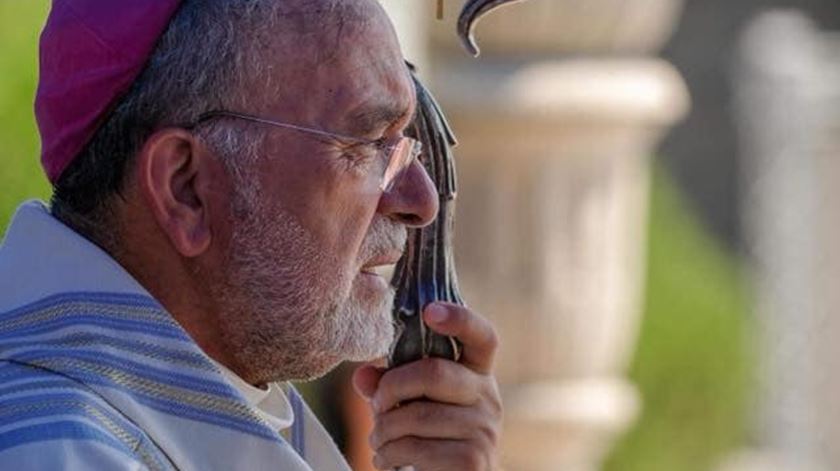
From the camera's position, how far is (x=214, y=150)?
11.0 ft

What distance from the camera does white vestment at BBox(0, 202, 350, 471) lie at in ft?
9.91

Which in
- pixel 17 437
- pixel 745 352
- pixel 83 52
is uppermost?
pixel 745 352

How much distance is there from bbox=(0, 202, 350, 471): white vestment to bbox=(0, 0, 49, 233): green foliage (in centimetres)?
354

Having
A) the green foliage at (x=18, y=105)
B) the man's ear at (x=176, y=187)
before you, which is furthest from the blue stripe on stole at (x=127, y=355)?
the green foliage at (x=18, y=105)

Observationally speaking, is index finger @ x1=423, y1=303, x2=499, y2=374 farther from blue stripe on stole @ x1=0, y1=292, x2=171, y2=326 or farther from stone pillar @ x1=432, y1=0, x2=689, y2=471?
stone pillar @ x1=432, y1=0, x2=689, y2=471

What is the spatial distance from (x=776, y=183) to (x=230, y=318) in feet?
30.3

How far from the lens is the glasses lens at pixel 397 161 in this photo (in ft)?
11.2

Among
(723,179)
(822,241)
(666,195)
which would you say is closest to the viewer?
(822,241)

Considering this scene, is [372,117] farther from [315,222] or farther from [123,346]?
[123,346]

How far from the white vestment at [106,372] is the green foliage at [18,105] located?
3539mm

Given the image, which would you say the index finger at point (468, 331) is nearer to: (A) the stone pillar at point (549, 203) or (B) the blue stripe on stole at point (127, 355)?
(B) the blue stripe on stole at point (127, 355)

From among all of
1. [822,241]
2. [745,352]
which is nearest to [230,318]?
[822,241]

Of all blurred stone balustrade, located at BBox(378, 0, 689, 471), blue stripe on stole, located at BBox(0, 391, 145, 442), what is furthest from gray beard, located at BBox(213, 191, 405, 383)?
blurred stone balustrade, located at BBox(378, 0, 689, 471)

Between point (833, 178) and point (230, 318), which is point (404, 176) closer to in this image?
point (230, 318)
